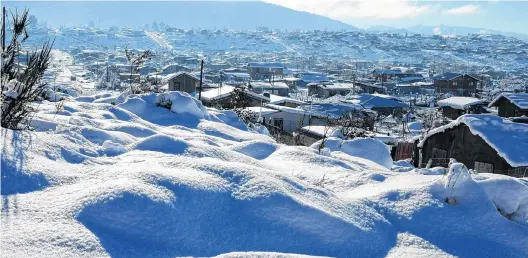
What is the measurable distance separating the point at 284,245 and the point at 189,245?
46 centimetres

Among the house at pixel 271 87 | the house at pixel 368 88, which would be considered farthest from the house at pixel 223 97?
the house at pixel 368 88

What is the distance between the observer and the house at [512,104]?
20109mm

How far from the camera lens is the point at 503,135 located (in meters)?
11.1

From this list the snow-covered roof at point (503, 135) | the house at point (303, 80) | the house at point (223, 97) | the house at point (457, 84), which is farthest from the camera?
the house at point (303, 80)

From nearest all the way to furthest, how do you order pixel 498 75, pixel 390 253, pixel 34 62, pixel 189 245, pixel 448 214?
pixel 189 245 → pixel 390 253 → pixel 448 214 → pixel 34 62 → pixel 498 75

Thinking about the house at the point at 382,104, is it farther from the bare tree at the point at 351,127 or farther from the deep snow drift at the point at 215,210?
the deep snow drift at the point at 215,210

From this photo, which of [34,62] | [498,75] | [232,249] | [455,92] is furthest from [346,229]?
[498,75]

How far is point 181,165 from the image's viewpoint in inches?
123

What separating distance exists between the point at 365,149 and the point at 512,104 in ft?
55.4

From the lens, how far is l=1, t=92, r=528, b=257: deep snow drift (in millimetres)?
2211

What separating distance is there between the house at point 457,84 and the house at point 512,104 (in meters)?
38.3

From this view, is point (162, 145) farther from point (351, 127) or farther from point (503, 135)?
point (351, 127)

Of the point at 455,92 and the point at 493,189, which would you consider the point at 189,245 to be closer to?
the point at 493,189

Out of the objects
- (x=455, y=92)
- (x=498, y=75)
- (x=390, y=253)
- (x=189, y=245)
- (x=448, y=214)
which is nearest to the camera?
(x=189, y=245)
